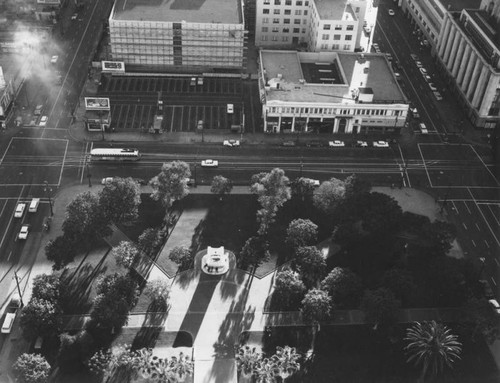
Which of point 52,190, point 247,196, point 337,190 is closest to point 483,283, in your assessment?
point 337,190

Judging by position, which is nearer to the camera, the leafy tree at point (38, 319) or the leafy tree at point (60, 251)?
the leafy tree at point (38, 319)

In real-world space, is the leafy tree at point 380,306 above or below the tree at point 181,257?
above

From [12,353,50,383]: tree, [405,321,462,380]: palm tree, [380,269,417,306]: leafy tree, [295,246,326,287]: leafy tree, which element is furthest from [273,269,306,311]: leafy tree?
[12,353,50,383]: tree

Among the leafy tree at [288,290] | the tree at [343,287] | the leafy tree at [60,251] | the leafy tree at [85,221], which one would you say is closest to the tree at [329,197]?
the tree at [343,287]

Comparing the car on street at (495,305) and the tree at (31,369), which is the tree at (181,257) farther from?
the car on street at (495,305)

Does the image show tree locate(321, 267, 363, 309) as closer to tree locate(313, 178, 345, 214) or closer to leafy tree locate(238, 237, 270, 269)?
leafy tree locate(238, 237, 270, 269)

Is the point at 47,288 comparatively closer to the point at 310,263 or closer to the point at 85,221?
the point at 85,221
